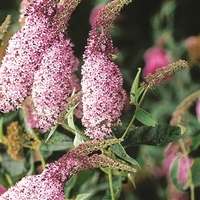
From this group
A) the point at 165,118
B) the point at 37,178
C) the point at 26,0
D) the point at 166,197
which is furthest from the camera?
the point at 165,118

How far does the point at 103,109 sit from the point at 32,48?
0.13 metres

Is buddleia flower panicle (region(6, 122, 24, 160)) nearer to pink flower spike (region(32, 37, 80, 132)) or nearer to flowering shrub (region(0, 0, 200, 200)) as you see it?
flowering shrub (region(0, 0, 200, 200))

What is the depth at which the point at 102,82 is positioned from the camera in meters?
1.02

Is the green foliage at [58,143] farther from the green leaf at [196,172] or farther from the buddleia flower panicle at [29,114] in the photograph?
the green leaf at [196,172]

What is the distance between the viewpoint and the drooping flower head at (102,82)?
40.3 inches

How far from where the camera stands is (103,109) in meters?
1.02

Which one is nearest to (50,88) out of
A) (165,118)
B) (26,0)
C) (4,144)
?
(26,0)

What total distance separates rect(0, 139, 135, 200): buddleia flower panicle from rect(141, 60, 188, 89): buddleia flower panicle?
131 millimetres

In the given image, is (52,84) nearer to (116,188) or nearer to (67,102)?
(67,102)

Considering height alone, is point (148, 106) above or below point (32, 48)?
below

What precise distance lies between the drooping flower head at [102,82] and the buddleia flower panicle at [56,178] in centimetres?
5

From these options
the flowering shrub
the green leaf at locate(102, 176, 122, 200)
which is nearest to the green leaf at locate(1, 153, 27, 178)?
the flowering shrub

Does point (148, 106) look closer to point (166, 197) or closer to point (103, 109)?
point (166, 197)

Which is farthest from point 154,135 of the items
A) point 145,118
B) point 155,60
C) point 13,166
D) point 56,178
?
point 155,60
